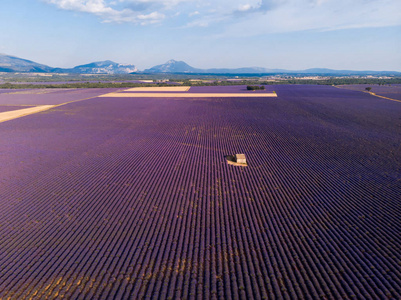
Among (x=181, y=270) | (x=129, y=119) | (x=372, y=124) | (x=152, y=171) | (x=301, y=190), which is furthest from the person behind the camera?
(x=129, y=119)

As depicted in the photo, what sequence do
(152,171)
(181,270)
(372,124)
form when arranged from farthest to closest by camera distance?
(372,124), (152,171), (181,270)

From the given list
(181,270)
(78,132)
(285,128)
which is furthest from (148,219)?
(285,128)

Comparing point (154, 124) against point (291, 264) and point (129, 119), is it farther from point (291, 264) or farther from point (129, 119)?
point (291, 264)

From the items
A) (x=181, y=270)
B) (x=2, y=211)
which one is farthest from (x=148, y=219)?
(x=2, y=211)

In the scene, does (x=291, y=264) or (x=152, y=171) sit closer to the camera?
(x=291, y=264)

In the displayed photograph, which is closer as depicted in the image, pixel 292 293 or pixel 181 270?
pixel 292 293

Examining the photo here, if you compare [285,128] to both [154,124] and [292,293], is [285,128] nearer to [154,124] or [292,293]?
[154,124]
